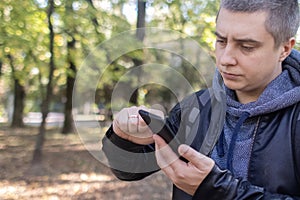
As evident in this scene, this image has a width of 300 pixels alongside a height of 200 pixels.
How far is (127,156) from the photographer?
119cm

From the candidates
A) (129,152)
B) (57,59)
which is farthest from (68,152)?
(129,152)

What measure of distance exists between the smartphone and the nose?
11.1 inches

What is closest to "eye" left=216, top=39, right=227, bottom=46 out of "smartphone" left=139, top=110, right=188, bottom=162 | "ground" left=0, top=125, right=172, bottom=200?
"smartphone" left=139, top=110, right=188, bottom=162

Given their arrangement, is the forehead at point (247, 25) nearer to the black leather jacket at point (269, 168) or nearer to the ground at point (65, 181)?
the black leather jacket at point (269, 168)

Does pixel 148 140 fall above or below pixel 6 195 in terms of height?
above

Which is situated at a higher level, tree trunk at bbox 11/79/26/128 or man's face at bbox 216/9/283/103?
man's face at bbox 216/9/283/103

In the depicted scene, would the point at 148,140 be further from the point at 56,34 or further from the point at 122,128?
the point at 56,34

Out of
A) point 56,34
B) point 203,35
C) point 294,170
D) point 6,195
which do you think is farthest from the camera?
point 203,35

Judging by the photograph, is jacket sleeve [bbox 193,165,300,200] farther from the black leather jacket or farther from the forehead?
the forehead

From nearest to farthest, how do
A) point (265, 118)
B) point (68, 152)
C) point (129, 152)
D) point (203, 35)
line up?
point (265, 118) → point (129, 152) → point (203, 35) → point (68, 152)

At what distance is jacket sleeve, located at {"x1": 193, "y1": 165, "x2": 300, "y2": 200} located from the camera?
940 mm

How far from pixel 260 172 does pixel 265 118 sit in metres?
0.17

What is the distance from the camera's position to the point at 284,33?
1016mm

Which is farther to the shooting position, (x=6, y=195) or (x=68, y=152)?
(x=68, y=152)
